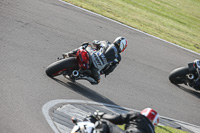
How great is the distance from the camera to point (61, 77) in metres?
9.08

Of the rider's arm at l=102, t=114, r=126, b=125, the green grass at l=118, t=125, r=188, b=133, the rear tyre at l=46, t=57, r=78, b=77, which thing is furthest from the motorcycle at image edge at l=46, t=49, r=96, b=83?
the rider's arm at l=102, t=114, r=126, b=125

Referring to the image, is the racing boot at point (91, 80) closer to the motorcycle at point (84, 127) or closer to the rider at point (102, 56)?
the rider at point (102, 56)

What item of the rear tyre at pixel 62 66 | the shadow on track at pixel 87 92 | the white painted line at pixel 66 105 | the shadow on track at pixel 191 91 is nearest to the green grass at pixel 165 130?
the white painted line at pixel 66 105

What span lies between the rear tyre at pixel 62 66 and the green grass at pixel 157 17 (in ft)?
27.2

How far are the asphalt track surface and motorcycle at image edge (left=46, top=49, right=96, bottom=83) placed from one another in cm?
28

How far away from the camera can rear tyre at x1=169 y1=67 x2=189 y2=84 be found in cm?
1111

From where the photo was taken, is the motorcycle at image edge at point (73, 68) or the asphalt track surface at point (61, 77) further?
the motorcycle at image edge at point (73, 68)

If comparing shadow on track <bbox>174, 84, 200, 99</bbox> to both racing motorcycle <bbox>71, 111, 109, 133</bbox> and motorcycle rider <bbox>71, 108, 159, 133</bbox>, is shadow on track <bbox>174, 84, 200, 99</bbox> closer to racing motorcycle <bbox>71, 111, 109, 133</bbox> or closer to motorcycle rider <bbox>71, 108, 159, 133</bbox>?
motorcycle rider <bbox>71, 108, 159, 133</bbox>

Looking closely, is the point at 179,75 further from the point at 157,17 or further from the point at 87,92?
the point at 157,17

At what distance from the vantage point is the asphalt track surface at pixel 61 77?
23.5ft

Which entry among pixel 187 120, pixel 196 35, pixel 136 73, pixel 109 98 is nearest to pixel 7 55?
pixel 109 98

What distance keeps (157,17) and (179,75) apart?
9838mm

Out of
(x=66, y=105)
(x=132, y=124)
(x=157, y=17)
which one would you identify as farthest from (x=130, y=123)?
(x=157, y=17)

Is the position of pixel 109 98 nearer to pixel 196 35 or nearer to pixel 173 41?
pixel 173 41
